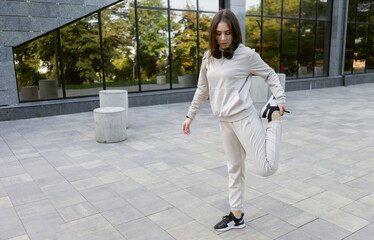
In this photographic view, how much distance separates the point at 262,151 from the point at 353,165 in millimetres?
3514

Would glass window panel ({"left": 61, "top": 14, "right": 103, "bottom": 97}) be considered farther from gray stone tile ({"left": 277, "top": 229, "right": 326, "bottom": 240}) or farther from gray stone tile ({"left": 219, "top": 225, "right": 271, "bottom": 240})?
gray stone tile ({"left": 277, "top": 229, "right": 326, "bottom": 240})

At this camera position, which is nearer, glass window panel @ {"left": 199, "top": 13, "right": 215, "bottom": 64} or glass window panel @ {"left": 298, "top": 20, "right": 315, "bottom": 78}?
glass window panel @ {"left": 199, "top": 13, "right": 215, "bottom": 64}

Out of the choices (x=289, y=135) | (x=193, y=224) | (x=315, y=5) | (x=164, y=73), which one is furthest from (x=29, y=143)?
(x=315, y=5)

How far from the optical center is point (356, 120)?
952cm

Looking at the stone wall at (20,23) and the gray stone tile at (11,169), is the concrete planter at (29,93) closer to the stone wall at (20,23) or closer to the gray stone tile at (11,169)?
the stone wall at (20,23)

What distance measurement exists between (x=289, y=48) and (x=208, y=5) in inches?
234

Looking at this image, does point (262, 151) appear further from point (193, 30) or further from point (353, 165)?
point (193, 30)

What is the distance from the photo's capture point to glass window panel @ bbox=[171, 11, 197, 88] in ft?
46.7

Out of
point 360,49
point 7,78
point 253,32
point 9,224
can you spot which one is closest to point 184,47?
point 253,32

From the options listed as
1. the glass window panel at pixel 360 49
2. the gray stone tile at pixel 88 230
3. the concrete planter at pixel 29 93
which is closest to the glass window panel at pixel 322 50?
the glass window panel at pixel 360 49

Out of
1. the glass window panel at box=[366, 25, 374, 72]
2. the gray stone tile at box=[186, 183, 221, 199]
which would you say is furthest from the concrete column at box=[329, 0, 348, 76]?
the gray stone tile at box=[186, 183, 221, 199]

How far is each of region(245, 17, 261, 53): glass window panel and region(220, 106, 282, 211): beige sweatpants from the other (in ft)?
44.3

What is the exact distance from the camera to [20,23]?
10.2m

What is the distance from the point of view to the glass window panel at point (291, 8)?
1761 cm
